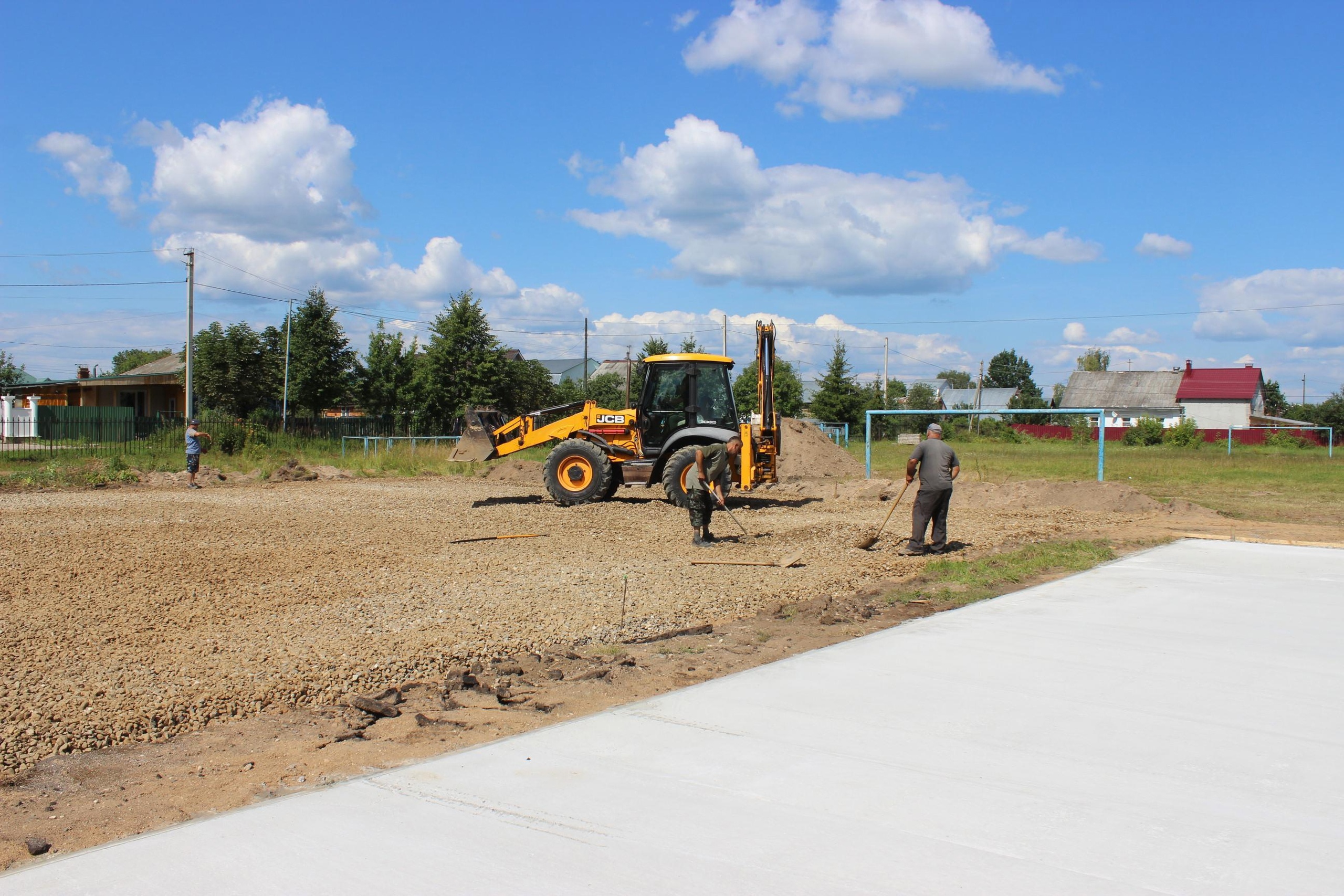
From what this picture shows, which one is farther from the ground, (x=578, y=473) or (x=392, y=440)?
(x=392, y=440)

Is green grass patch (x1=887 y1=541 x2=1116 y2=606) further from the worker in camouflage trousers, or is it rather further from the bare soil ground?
the worker in camouflage trousers

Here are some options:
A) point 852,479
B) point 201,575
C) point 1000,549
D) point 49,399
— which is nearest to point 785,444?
point 852,479

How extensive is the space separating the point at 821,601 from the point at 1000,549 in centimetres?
458

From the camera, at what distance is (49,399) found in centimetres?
5331

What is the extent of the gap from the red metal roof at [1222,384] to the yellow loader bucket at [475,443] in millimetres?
65149

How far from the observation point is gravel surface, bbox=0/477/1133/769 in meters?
5.80

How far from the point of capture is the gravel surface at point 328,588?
5.80 m

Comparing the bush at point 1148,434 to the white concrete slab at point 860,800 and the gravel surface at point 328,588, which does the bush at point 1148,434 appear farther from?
the white concrete slab at point 860,800

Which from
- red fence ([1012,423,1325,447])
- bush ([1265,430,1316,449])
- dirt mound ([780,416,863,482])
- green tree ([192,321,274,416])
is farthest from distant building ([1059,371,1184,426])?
green tree ([192,321,274,416])

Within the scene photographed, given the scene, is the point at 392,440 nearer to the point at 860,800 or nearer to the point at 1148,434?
the point at 860,800

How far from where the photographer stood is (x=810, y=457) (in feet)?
87.5

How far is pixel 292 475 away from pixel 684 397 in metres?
14.1

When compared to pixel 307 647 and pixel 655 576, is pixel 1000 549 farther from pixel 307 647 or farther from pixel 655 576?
pixel 307 647

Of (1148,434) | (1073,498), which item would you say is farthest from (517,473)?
(1148,434)
